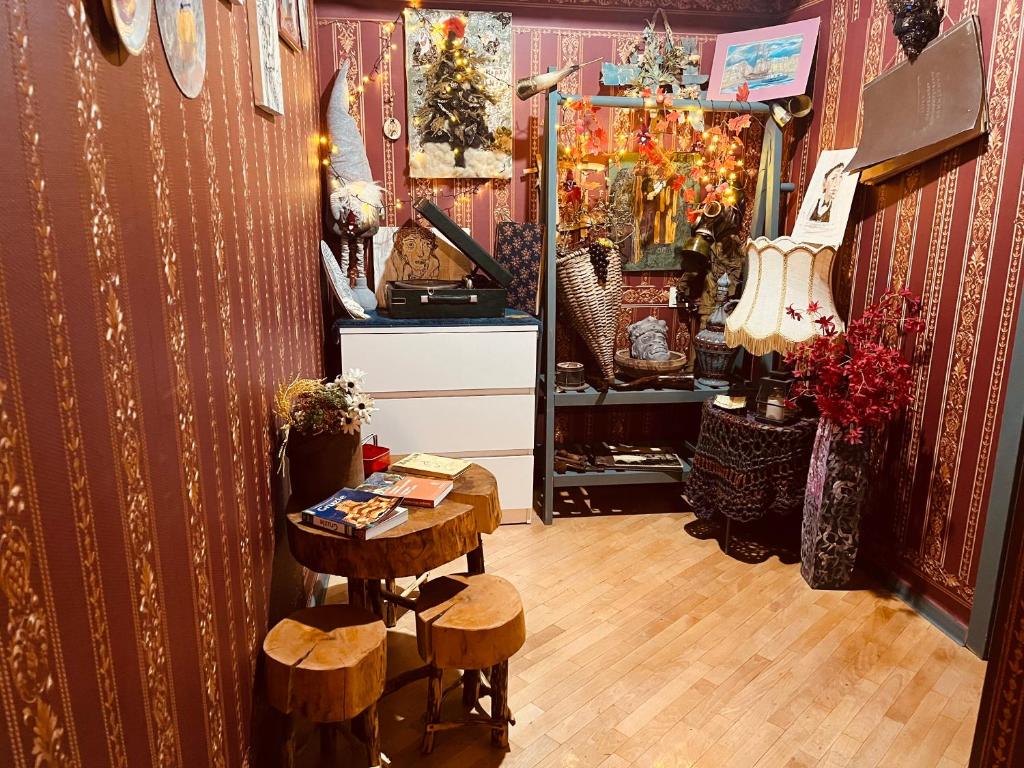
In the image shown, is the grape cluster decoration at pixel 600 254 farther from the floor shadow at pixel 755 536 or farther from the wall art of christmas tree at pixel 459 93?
the floor shadow at pixel 755 536

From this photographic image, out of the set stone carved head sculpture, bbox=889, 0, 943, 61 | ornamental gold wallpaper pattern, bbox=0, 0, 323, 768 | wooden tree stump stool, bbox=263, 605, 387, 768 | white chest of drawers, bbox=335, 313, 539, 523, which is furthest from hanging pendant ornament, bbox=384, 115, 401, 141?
wooden tree stump stool, bbox=263, 605, 387, 768

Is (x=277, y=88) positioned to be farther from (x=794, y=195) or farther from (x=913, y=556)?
(x=913, y=556)

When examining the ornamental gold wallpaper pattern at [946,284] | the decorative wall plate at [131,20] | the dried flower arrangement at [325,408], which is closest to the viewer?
the decorative wall plate at [131,20]

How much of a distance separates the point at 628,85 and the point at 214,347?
268cm

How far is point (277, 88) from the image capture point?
1.91 meters

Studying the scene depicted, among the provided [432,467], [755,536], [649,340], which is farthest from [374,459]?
[755,536]

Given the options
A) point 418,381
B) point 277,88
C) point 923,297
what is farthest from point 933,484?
point 277,88

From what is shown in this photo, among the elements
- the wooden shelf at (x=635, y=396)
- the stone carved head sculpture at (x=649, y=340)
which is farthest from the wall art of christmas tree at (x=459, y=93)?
the wooden shelf at (x=635, y=396)

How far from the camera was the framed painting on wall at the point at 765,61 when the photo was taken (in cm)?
310

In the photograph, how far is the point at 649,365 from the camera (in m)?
3.25

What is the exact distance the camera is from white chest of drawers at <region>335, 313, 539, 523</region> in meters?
2.96

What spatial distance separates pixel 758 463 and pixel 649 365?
2.22 ft

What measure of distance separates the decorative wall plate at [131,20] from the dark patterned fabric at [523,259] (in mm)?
2420

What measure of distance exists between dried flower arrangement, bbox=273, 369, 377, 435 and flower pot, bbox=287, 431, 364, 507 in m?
0.02
